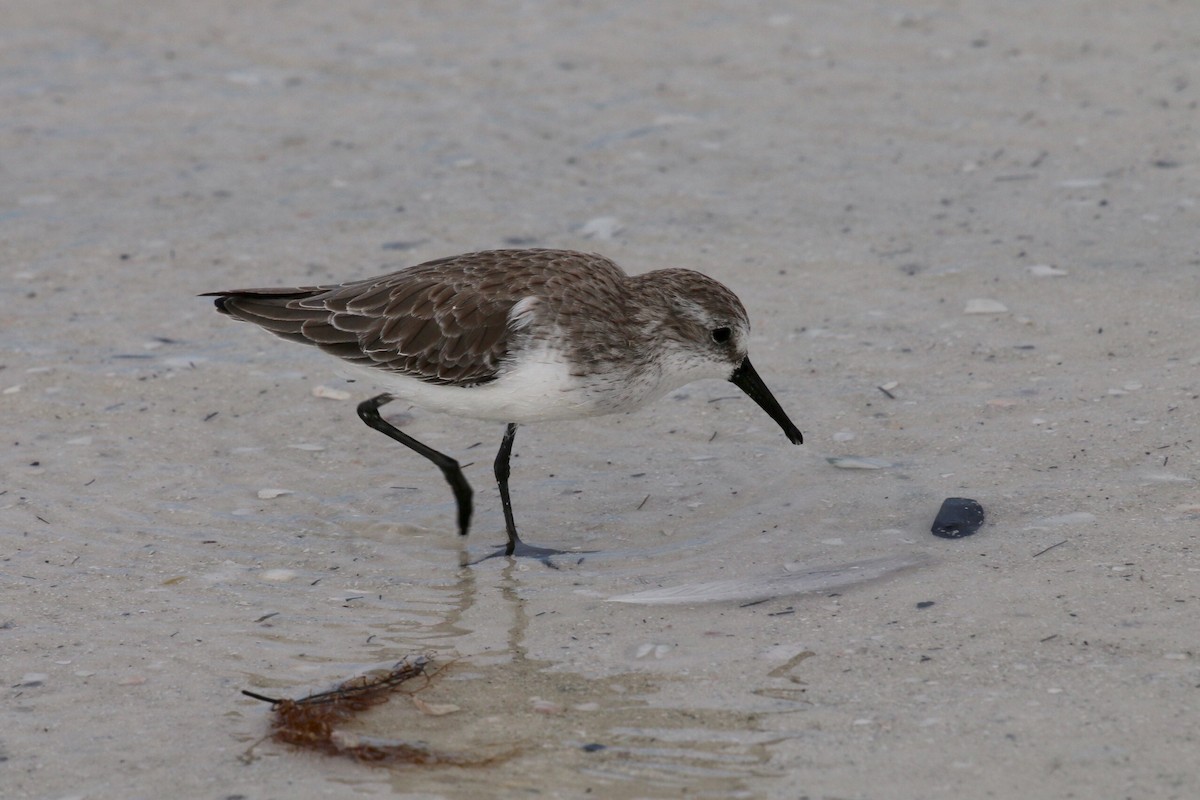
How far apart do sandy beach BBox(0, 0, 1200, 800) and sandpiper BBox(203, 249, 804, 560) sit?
69 centimetres

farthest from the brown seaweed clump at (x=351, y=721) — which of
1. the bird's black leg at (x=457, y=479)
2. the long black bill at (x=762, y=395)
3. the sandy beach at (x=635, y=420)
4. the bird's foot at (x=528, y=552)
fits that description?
the long black bill at (x=762, y=395)

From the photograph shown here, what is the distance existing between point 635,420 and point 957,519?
6.91 ft

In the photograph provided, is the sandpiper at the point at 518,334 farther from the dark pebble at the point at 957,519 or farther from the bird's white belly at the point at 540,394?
the dark pebble at the point at 957,519

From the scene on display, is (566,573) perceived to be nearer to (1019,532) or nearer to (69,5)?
(1019,532)

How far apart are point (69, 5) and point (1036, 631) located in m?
12.0

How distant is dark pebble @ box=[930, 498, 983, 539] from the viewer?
7027 millimetres

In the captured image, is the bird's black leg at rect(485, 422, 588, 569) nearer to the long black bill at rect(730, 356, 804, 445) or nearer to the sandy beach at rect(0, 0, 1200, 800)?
the sandy beach at rect(0, 0, 1200, 800)

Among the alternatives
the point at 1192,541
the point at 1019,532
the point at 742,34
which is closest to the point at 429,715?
the point at 1019,532

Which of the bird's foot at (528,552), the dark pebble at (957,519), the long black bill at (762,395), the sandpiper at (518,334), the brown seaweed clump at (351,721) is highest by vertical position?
the sandpiper at (518,334)

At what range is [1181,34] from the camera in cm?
1270

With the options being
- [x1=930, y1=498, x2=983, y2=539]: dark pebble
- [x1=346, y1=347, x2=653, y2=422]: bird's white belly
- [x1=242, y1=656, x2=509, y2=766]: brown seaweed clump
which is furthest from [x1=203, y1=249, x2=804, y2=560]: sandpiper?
[x1=242, y1=656, x2=509, y2=766]: brown seaweed clump

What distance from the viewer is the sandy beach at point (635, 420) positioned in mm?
5547

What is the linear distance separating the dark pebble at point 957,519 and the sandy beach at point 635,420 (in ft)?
0.29

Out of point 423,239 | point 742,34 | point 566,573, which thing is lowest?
point 566,573
